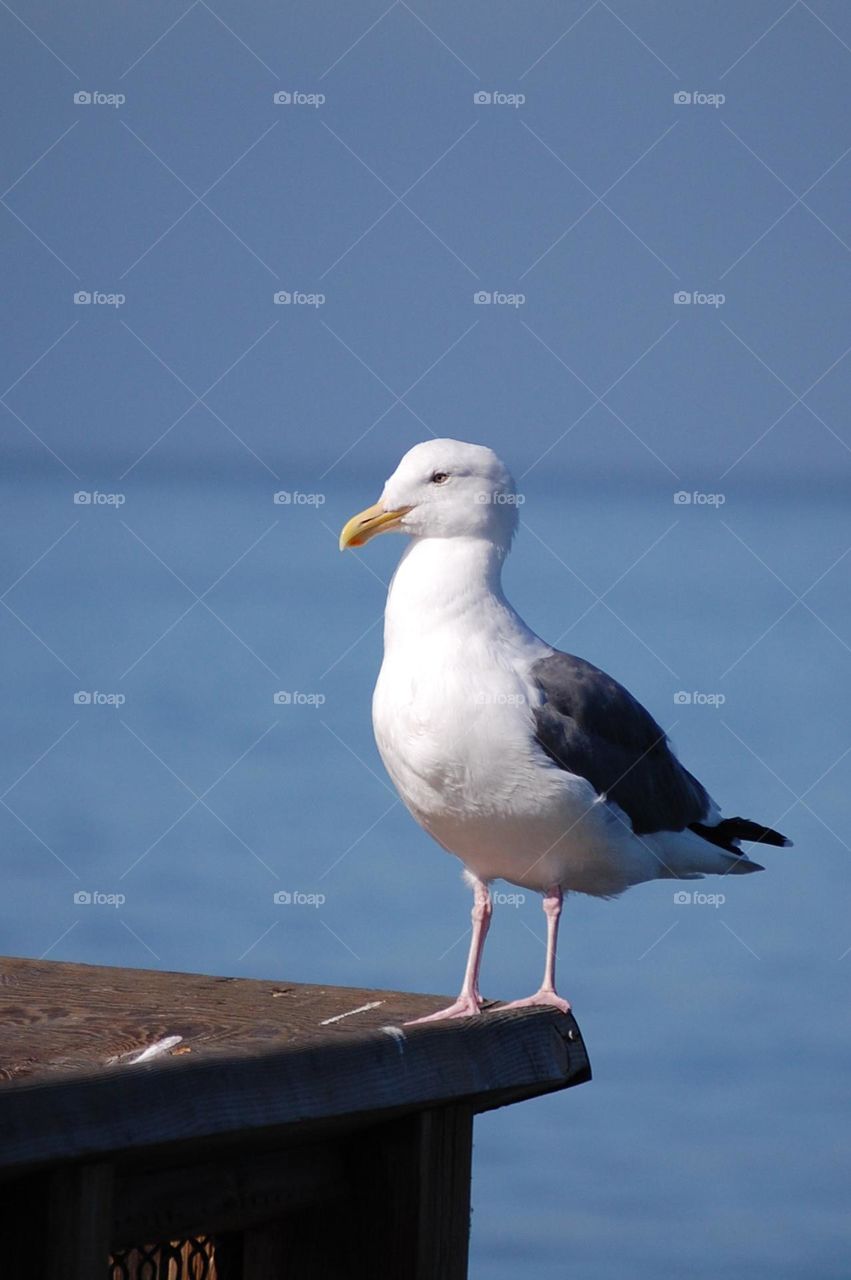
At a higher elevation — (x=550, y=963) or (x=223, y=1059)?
(x=550, y=963)

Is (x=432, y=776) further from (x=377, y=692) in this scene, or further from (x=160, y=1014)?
(x=160, y=1014)

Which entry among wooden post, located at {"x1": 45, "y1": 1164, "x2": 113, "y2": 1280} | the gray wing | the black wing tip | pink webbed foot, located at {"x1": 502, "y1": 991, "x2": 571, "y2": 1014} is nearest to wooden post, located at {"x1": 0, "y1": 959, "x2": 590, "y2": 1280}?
wooden post, located at {"x1": 45, "y1": 1164, "x2": 113, "y2": 1280}

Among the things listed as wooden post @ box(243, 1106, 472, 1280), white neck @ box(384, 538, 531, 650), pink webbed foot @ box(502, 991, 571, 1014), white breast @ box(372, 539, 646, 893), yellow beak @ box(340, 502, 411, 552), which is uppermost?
yellow beak @ box(340, 502, 411, 552)

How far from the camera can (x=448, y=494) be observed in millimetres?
2693

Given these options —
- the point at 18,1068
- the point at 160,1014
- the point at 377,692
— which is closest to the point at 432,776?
the point at 377,692

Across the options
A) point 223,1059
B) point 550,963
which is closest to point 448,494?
point 550,963

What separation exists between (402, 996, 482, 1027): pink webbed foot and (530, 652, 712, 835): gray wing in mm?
521

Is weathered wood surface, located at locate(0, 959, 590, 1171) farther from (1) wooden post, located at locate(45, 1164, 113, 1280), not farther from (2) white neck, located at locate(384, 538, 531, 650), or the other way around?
(2) white neck, located at locate(384, 538, 531, 650)

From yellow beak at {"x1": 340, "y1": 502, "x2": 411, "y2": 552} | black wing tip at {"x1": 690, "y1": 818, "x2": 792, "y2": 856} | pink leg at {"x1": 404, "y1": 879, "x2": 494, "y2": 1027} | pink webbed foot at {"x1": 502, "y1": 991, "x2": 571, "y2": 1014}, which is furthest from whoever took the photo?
black wing tip at {"x1": 690, "y1": 818, "x2": 792, "y2": 856}

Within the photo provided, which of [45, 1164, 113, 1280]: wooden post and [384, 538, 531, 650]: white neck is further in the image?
[384, 538, 531, 650]: white neck

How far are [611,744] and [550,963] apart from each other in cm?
39

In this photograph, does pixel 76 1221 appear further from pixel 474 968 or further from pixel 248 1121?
pixel 474 968

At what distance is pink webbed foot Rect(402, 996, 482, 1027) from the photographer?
1865mm

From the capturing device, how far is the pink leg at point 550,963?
2.31 metres
